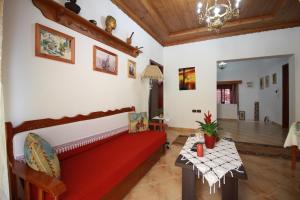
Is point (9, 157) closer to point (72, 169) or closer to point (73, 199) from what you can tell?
point (72, 169)

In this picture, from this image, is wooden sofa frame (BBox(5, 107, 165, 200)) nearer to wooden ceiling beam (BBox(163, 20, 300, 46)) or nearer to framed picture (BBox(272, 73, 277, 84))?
wooden ceiling beam (BBox(163, 20, 300, 46))

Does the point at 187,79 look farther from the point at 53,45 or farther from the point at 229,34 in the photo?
the point at 53,45

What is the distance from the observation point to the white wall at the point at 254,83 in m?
6.50

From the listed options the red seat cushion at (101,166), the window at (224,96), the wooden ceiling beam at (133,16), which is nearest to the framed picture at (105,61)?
the wooden ceiling beam at (133,16)

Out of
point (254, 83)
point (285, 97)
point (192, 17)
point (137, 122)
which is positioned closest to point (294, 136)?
point (137, 122)

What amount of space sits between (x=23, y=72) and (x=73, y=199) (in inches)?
48.6

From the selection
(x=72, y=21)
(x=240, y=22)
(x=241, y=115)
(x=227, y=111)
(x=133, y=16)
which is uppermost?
(x=240, y=22)

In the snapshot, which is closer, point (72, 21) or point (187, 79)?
point (72, 21)

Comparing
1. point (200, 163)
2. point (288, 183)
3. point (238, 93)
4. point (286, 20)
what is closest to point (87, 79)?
point (200, 163)

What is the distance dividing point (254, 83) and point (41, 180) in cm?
947

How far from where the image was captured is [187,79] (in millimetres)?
5012

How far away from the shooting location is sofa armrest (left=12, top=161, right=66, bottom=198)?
905mm

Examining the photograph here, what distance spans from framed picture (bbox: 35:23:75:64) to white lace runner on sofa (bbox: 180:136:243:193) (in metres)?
1.84

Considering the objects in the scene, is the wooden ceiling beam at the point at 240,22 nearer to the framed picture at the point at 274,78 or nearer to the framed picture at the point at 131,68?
the framed picture at the point at 131,68
